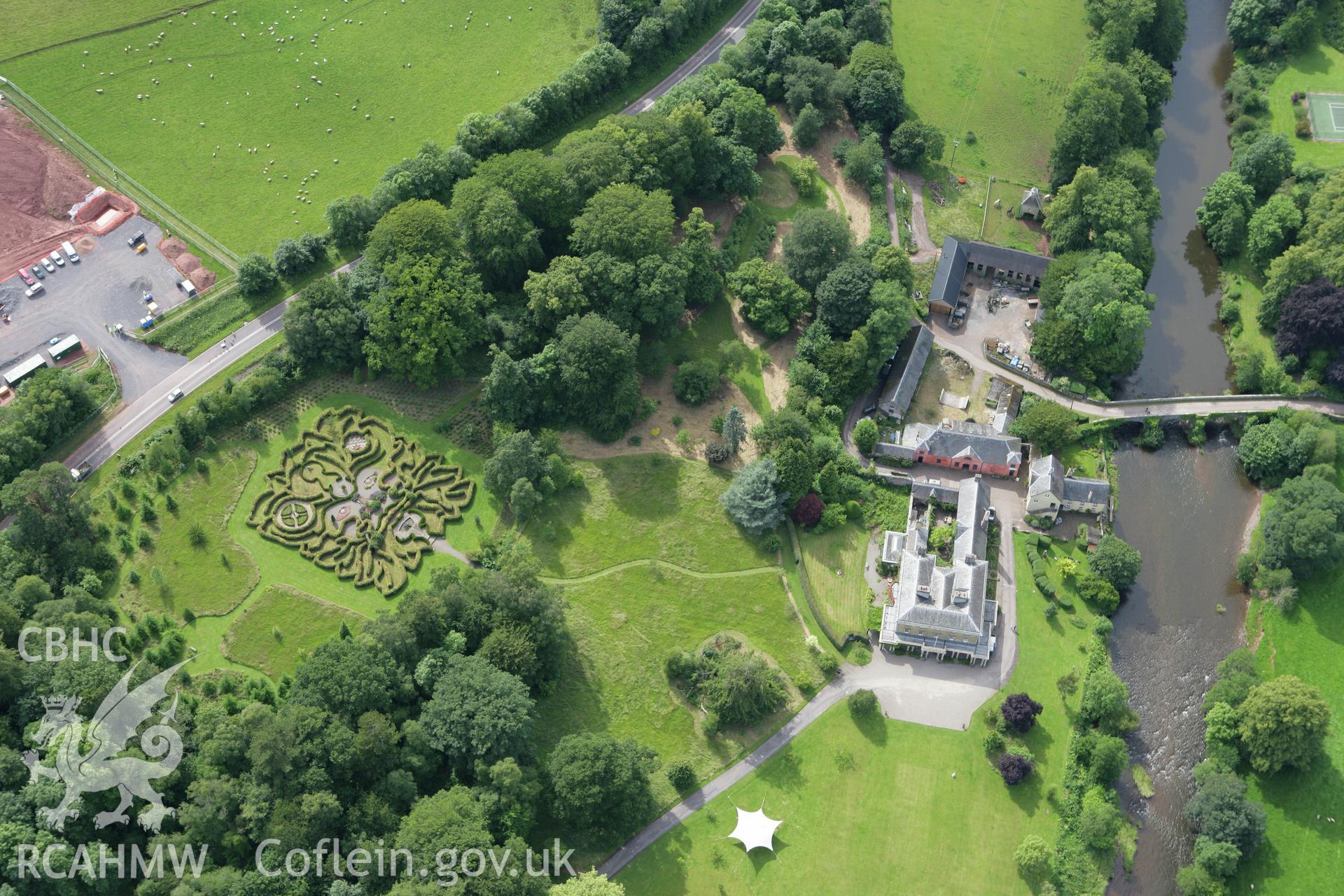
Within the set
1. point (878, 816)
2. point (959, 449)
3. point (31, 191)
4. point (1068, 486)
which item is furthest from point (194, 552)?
point (1068, 486)

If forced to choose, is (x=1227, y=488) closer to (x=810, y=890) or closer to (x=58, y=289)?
(x=810, y=890)

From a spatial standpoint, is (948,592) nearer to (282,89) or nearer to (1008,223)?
(1008,223)

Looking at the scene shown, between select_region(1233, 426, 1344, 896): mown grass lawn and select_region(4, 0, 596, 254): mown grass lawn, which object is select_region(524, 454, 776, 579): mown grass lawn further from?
select_region(4, 0, 596, 254): mown grass lawn

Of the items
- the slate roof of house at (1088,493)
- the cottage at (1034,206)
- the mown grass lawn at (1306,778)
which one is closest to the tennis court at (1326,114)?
the cottage at (1034,206)

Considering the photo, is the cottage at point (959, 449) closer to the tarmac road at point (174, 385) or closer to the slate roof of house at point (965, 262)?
the slate roof of house at point (965, 262)

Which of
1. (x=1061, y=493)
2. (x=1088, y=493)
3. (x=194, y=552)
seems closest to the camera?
(x=194, y=552)
